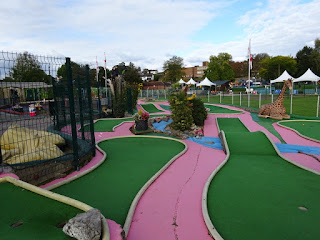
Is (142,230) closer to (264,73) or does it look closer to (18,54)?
(18,54)

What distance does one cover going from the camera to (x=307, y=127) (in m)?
9.07

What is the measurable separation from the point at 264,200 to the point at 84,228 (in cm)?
274

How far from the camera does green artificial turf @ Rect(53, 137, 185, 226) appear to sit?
11.5 ft

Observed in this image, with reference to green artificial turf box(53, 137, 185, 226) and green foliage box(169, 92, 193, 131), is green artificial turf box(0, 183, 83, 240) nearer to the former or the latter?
green artificial turf box(53, 137, 185, 226)

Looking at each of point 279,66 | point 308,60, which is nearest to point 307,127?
point 279,66

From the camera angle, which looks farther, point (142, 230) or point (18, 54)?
point (18, 54)

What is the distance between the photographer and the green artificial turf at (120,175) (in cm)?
350

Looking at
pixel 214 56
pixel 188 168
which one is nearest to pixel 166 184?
pixel 188 168

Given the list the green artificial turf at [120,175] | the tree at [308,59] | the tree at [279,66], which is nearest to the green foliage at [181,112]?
the green artificial turf at [120,175]

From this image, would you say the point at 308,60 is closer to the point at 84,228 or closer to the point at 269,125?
the point at 269,125

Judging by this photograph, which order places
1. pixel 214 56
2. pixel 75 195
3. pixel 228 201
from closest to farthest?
pixel 228 201, pixel 75 195, pixel 214 56

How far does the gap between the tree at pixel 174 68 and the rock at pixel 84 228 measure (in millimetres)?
58655

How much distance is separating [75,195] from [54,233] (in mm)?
1716

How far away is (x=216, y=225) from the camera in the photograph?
289 cm
